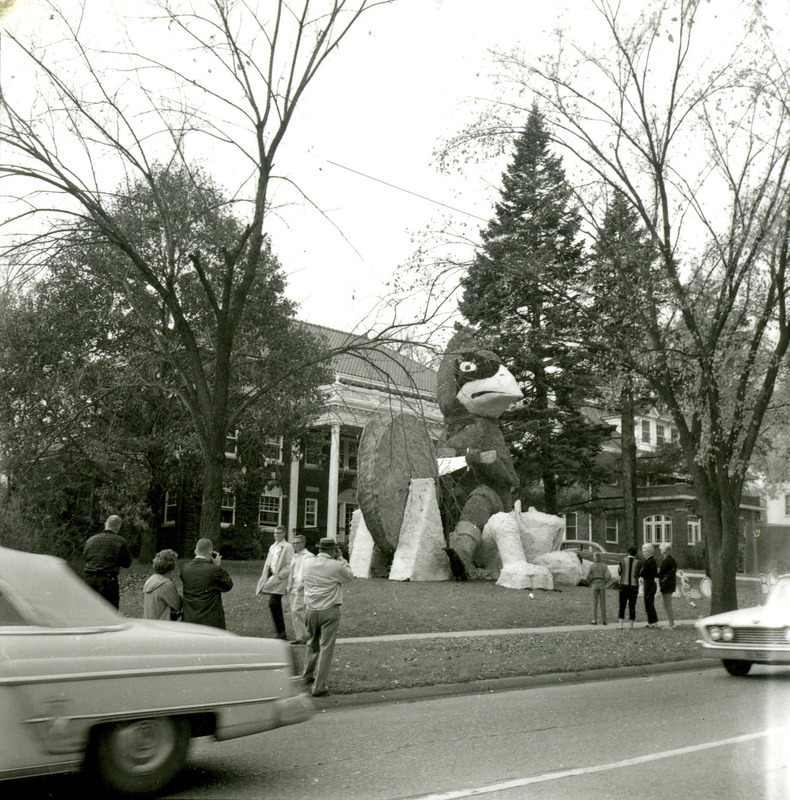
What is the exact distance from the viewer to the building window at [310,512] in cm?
4981

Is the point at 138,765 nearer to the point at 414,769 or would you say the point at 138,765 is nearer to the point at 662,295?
the point at 414,769

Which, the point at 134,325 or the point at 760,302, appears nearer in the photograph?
the point at 760,302

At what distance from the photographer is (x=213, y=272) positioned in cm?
1354

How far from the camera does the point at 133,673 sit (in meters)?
5.66

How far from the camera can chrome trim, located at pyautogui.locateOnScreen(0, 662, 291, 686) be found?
5.15 meters

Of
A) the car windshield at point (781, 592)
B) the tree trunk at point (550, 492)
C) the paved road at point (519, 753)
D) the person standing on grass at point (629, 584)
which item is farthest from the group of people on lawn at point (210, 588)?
the tree trunk at point (550, 492)

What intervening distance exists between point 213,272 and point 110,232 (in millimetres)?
2729

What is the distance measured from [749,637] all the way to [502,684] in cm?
309

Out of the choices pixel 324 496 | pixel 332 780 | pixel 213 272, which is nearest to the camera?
pixel 332 780

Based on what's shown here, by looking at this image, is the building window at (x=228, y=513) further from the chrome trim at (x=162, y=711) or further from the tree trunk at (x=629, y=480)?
the chrome trim at (x=162, y=711)

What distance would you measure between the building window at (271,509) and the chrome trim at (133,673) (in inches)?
1649

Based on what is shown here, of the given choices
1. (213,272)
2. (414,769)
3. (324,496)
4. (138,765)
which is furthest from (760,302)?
(324,496)

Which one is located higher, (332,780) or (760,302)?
(760,302)

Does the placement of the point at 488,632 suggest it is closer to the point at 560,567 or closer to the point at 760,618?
the point at 760,618
